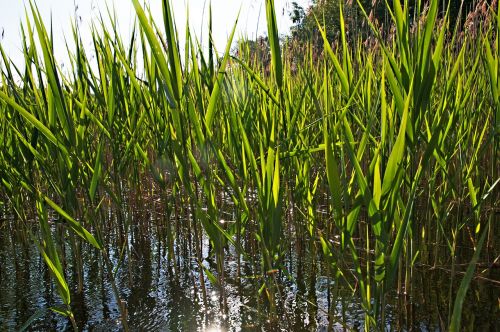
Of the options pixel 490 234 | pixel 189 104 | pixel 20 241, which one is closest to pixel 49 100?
pixel 189 104

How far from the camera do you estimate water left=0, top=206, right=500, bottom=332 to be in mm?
1476

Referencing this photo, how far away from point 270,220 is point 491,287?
92 cm

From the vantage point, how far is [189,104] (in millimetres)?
1282

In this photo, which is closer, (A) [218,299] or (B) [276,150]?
(B) [276,150]

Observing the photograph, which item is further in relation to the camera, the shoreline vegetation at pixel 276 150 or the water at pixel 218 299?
the water at pixel 218 299

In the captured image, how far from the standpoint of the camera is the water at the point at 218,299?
4.84 ft

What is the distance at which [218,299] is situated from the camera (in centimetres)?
173

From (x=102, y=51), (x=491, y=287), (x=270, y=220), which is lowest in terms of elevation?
(x=491, y=287)

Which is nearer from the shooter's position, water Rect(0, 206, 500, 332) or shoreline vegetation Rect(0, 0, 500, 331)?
shoreline vegetation Rect(0, 0, 500, 331)

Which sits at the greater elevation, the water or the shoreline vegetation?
the shoreline vegetation

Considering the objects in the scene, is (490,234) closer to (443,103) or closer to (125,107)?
(443,103)

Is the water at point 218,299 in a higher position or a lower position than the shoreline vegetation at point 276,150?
lower

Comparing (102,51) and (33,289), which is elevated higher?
(102,51)

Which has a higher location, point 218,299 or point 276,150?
point 276,150
